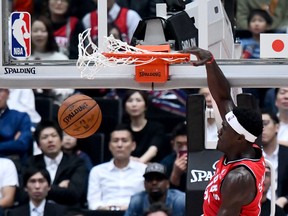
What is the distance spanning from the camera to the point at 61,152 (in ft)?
33.5

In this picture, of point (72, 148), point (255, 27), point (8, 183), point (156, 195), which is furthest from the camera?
point (255, 27)

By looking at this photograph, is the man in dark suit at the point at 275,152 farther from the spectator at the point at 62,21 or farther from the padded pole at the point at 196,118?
the spectator at the point at 62,21

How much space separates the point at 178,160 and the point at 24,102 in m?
1.89

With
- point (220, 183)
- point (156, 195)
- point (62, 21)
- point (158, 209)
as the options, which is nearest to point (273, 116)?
point (156, 195)

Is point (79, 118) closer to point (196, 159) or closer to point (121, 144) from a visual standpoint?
point (196, 159)

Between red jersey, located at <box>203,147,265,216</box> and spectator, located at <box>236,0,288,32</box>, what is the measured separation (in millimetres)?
3421

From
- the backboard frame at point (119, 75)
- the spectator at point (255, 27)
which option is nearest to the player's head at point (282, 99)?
the spectator at point (255, 27)

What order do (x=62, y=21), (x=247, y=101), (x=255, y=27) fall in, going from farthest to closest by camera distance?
(x=62, y=21) → (x=255, y=27) → (x=247, y=101)

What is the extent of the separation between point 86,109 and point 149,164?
2296 millimetres

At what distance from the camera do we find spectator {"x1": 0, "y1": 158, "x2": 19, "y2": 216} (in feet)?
32.3

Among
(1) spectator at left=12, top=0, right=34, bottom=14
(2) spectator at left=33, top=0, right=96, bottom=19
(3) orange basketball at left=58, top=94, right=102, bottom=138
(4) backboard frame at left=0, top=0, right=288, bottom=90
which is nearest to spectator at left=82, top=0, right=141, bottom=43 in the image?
(1) spectator at left=12, top=0, right=34, bottom=14

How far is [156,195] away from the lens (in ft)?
31.0

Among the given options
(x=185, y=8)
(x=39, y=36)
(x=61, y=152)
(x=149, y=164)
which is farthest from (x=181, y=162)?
(x=185, y=8)

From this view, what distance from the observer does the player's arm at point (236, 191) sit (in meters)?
6.65
